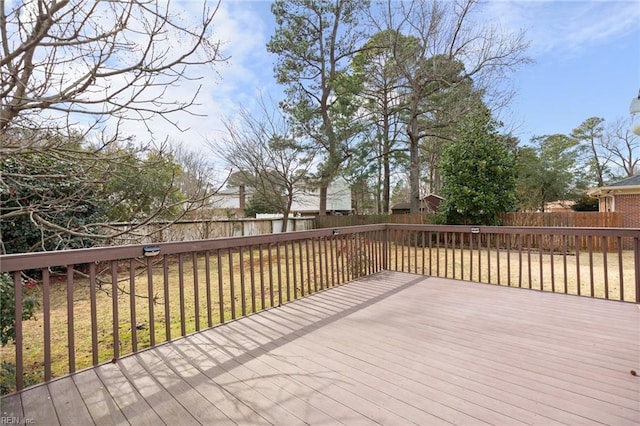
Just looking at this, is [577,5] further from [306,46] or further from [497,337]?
[306,46]

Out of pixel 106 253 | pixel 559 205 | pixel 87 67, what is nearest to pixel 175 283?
pixel 106 253

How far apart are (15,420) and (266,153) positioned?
1023 centimetres

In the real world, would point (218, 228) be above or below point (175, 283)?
above

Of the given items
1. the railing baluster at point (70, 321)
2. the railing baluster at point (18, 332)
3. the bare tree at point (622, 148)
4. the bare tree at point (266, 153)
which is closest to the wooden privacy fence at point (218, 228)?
the bare tree at point (266, 153)

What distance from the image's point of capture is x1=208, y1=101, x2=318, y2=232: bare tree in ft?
36.3

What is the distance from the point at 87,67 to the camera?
7.41 feet

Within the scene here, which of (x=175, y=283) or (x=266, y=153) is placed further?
(x=266, y=153)

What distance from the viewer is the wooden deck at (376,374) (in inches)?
63.4

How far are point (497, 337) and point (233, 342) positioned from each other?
7.01 ft

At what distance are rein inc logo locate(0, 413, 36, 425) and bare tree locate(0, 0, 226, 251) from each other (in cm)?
107

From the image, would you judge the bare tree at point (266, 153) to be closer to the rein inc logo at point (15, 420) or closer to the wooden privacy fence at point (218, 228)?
the wooden privacy fence at point (218, 228)

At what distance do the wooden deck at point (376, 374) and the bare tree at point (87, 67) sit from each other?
1.12 meters

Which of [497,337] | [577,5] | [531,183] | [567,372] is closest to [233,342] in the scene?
[497,337]

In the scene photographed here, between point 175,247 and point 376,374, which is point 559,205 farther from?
point 175,247
